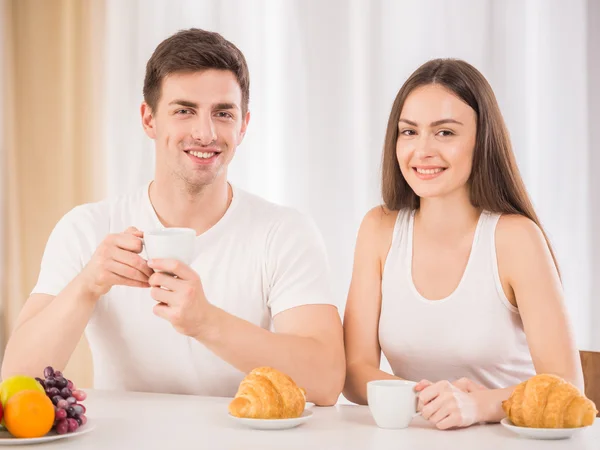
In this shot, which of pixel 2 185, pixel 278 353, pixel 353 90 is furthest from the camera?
pixel 2 185

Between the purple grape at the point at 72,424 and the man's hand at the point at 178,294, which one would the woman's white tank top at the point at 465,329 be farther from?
the purple grape at the point at 72,424

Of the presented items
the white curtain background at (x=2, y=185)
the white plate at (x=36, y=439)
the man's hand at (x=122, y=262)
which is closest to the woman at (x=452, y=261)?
the man's hand at (x=122, y=262)

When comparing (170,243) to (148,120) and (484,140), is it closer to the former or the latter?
(148,120)

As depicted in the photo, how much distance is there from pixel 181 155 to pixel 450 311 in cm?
77

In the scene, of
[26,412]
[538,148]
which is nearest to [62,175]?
[538,148]

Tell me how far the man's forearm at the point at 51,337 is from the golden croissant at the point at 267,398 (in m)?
0.53

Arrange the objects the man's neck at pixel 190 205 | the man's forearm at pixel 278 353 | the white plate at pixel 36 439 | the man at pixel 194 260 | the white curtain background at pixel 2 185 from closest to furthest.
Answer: the white plate at pixel 36 439 → the man's forearm at pixel 278 353 → the man at pixel 194 260 → the man's neck at pixel 190 205 → the white curtain background at pixel 2 185

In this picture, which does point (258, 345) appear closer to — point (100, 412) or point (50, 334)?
point (100, 412)

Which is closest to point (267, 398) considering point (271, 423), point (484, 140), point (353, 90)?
point (271, 423)

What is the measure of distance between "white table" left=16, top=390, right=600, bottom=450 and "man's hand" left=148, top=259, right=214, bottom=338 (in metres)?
0.18

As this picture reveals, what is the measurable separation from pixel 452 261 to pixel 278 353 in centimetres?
53

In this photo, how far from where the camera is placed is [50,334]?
1850mm

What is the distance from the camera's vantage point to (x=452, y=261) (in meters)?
2.04

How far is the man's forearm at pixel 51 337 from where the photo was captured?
1.83 m
